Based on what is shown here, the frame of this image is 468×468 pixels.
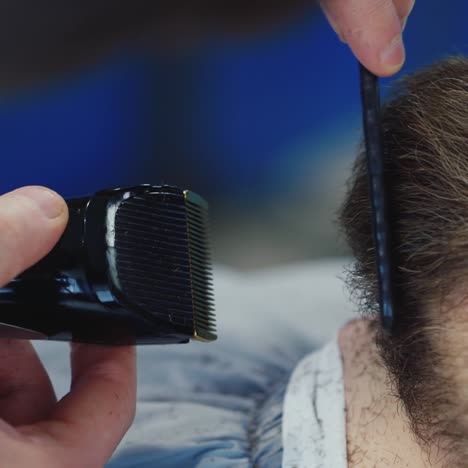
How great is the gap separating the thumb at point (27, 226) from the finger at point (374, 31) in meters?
0.24

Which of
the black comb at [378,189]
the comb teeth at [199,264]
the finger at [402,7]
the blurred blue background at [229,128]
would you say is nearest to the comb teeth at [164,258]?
the comb teeth at [199,264]

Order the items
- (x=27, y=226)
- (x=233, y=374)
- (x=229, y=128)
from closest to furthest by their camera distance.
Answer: (x=27, y=226) < (x=233, y=374) < (x=229, y=128)

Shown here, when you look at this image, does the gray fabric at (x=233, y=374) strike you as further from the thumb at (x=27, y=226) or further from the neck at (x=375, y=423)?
the thumb at (x=27, y=226)

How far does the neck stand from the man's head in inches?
0.9

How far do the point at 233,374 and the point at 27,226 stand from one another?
0.47 meters

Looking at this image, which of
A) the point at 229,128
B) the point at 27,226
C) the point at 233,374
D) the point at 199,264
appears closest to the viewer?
the point at 27,226

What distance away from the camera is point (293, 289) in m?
1.08

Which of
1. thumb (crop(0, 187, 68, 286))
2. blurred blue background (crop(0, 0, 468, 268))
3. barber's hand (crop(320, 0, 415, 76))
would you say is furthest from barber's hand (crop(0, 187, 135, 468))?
blurred blue background (crop(0, 0, 468, 268))

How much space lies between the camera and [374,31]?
0.55m

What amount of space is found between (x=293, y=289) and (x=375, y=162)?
0.58 metres

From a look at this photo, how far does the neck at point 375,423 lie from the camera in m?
0.59

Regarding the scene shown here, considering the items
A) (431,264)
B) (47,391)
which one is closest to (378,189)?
(431,264)

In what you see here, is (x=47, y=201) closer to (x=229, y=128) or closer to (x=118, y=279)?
(x=118, y=279)

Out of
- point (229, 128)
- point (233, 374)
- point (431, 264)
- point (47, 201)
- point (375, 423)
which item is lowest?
point (229, 128)
